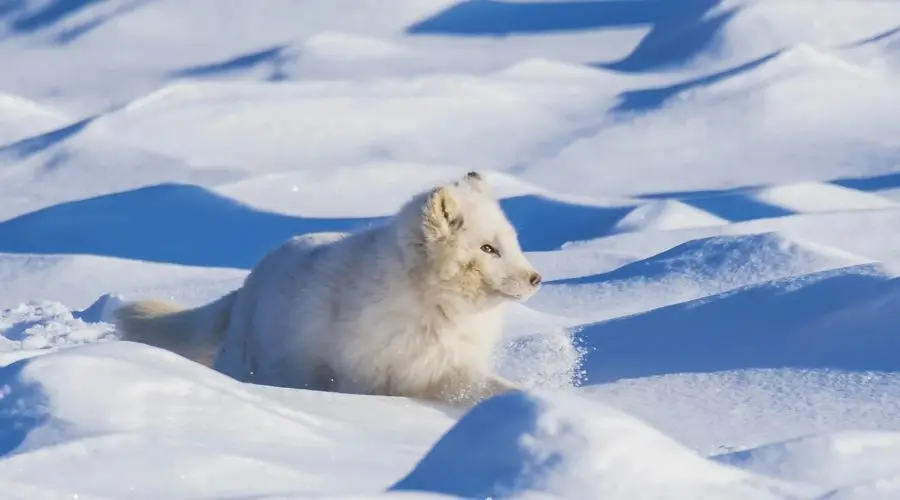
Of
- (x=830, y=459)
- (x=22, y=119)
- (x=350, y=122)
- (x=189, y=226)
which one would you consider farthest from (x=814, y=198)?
(x=22, y=119)

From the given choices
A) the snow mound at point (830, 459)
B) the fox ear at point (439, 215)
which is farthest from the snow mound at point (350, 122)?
the snow mound at point (830, 459)

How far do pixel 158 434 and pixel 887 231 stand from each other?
518cm

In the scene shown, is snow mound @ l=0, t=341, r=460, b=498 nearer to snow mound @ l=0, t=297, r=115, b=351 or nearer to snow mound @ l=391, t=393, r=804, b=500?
snow mound @ l=391, t=393, r=804, b=500

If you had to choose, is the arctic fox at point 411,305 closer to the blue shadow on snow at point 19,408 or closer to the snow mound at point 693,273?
the blue shadow on snow at point 19,408

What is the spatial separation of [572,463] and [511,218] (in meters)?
6.36

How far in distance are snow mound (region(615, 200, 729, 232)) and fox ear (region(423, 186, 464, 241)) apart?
3937 mm

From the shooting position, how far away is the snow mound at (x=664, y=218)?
312 inches

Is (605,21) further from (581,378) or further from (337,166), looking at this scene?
(581,378)

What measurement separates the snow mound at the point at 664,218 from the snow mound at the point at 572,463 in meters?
5.55

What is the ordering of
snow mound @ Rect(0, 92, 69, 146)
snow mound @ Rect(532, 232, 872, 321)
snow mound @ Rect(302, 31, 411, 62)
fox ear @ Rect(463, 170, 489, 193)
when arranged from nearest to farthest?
fox ear @ Rect(463, 170, 489, 193) < snow mound @ Rect(532, 232, 872, 321) < snow mound @ Rect(0, 92, 69, 146) < snow mound @ Rect(302, 31, 411, 62)

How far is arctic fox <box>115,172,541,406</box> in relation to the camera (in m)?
3.97

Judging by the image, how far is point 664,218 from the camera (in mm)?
7992

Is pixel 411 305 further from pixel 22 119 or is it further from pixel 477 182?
pixel 22 119

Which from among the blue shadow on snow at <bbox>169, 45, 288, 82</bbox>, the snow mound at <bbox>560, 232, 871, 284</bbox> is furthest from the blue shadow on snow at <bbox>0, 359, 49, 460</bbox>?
the blue shadow on snow at <bbox>169, 45, 288, 82</bbox>
